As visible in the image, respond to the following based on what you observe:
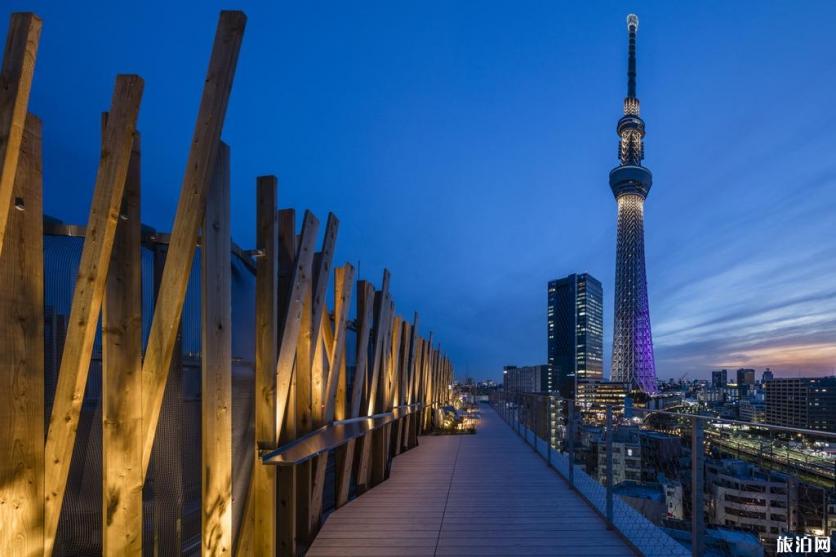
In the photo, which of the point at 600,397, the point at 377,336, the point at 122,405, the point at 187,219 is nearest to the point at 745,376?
the point at 600,397

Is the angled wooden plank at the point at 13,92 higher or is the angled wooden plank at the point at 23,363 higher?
the angled wooden plank at the point at 13,92

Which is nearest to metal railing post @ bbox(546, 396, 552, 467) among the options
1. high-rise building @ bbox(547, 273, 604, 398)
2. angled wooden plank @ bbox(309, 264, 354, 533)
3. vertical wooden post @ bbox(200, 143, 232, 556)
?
angled wooden plank @ bbox(309, 264, 354, 533)

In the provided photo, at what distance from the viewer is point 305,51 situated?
75.1 meters

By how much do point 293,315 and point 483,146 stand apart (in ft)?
343

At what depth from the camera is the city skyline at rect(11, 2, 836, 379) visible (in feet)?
175

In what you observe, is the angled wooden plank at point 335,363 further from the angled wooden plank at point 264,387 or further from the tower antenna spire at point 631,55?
the tower antenna spire at point 631,55

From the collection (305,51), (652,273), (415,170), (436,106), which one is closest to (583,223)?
(652,273)

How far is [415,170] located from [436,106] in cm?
3270

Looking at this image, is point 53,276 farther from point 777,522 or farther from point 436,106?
point 436,106

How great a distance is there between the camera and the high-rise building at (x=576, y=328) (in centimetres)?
14075

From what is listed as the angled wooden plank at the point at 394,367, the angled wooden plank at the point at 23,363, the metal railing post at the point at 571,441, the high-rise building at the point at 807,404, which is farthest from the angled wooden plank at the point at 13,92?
the metal railing post at the point at 571,441

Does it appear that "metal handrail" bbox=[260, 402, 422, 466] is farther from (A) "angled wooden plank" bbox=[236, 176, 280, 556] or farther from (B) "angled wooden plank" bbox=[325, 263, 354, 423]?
(B) "angled wooden plank" bbox=[325, 263, 354, 423]

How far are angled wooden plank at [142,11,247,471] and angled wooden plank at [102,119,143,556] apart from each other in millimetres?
54

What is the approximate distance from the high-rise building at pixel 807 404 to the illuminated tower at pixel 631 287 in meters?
75.7
